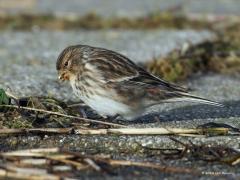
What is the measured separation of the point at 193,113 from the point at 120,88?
0.80 m

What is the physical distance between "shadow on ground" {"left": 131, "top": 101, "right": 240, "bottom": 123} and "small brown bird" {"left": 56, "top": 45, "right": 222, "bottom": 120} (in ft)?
0.69

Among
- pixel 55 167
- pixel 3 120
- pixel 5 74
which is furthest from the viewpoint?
pixel 5 74

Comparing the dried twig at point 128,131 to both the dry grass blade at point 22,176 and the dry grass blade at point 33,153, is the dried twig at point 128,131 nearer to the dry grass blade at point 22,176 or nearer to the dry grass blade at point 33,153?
the dry grass blade at point 33,153

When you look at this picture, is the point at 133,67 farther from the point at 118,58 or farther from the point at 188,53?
the point at 188,53

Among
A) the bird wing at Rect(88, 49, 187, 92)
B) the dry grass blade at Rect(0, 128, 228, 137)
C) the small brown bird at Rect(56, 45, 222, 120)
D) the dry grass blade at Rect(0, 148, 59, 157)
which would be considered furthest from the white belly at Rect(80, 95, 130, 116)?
the dry grass blade at Rect(0, 148, 59, 157)

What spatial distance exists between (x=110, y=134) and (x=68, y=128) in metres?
0.30

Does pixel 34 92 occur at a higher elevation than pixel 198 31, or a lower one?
A: lower

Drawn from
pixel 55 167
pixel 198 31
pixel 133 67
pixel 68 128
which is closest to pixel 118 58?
pixel 133 67

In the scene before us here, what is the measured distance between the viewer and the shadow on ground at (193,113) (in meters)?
6.03

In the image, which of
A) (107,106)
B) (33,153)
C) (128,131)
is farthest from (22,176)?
(107,106)

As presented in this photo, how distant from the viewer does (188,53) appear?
8531 millimetres

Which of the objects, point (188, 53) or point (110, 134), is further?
point (188, 53)

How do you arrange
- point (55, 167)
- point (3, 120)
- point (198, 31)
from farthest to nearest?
1. point (198, 31)
2. point (3, 120)
3. point (55, 167)

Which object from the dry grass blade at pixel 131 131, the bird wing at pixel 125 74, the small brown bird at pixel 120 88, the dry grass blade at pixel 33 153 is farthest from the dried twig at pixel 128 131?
the bird wing at pixel 125 74
